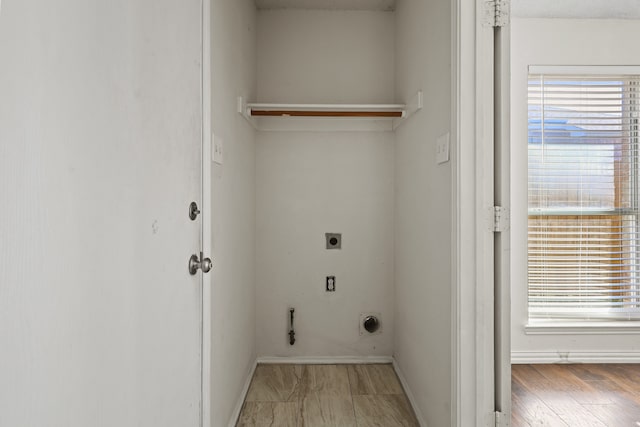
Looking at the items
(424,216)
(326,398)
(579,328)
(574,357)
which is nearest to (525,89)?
(424,216)

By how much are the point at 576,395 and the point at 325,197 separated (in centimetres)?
194

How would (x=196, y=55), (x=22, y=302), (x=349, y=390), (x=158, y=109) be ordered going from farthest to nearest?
(x=349, y=390), (x=196, y=55), (x=158, y=109), (x=22, y=302)

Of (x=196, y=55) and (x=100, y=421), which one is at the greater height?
(x=196, y=55)

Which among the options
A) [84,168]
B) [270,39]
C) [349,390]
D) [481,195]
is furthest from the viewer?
[270,39]

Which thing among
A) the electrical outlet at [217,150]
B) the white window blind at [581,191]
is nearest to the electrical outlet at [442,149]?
the electrical outlet at [217,150]

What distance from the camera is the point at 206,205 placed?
152 cm

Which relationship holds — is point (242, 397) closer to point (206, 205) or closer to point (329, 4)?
point (206, 205)

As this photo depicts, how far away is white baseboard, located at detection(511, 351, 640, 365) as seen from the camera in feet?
9.55

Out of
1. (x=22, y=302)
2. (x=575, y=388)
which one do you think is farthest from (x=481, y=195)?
(x=575, y=388)

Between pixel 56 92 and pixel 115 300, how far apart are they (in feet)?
1.31

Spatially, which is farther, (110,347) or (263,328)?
(263,328)

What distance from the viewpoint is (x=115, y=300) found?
81 centimetres

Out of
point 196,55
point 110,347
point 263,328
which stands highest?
point 196,55

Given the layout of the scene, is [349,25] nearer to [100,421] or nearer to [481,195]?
[481,195]
